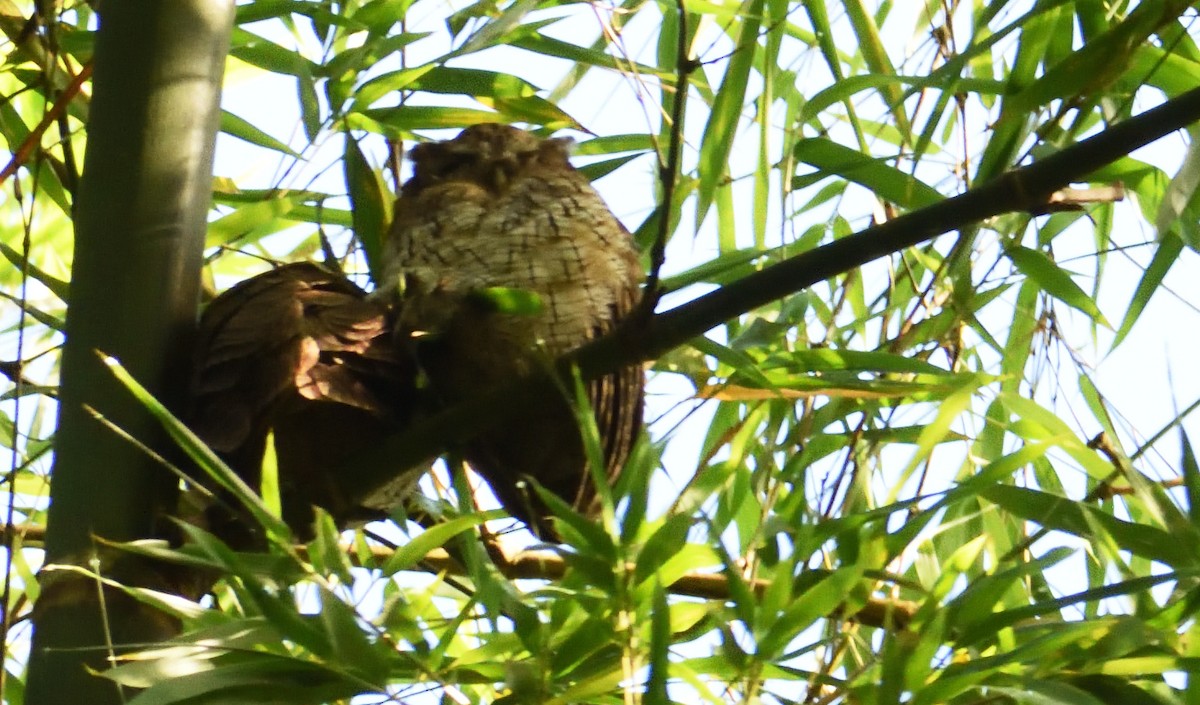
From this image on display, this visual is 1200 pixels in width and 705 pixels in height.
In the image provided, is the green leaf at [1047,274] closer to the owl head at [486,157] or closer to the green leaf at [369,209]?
the owl head at [486,157]

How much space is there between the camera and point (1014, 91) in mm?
1114

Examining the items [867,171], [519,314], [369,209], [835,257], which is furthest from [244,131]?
[835,257]

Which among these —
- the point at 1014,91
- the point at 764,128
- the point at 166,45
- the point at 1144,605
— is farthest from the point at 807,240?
the point at 166,45

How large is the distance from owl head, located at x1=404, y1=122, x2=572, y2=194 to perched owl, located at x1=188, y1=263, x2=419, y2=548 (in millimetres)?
389

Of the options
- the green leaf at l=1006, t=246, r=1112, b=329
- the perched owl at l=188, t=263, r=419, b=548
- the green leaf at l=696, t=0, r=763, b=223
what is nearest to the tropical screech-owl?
the perched owl at l=188, t=263, r=419, b=548

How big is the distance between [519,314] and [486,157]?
0.40 metres

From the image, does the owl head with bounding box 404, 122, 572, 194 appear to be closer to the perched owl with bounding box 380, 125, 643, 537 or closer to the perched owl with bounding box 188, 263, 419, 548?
the perched owl with bounding box 380, 125, 643, 537

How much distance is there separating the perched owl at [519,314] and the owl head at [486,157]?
0.05 m

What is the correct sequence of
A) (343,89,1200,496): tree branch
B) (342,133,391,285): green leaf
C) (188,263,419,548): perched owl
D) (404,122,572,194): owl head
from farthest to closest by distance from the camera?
1. (404,122,572,194): owl head
2. (342,133,391,285): green leaf
3. (188,263,419,548): perched owl
4. (343,89,1200,496): tree branch

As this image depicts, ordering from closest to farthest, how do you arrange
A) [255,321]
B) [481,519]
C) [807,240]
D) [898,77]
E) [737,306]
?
1. [737,306]
2. [481,519]
3. [255,321]
4. [898,77]
5. [807,240]

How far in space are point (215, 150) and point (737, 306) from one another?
1.56 ft

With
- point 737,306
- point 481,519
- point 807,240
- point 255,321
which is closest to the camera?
point 737,306

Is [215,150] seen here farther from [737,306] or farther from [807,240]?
[807,240]

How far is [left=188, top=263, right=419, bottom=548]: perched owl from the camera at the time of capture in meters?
1.02
